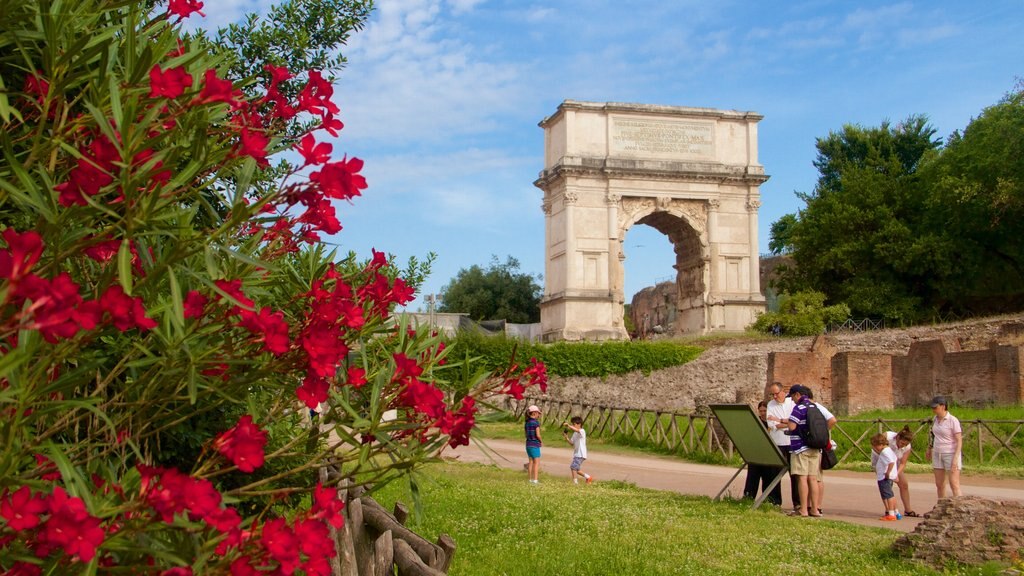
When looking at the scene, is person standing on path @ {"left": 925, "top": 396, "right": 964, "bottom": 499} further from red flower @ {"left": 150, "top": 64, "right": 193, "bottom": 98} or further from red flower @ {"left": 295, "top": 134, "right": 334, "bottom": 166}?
red flower @ {"left": 150, "top": 64, "right": 193, "bottom": 98}

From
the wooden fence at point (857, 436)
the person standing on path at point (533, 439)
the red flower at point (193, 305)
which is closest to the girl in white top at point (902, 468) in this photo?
the person standing on path at point (533, 439)

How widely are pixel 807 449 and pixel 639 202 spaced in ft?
106

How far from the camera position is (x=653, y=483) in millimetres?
15125

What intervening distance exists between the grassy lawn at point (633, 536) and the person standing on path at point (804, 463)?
1.29ft

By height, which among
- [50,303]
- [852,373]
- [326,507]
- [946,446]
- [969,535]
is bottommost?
[969,535]

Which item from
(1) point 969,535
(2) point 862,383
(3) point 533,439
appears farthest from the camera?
(2) point 862,383

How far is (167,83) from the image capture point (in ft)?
6.87

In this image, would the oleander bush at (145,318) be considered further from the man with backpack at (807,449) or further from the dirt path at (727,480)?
the man with backpack at (807,449)

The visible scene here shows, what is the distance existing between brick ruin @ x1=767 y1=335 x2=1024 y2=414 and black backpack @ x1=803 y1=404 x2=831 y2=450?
15.7 meters

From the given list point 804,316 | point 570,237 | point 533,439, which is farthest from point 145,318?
point 570,237

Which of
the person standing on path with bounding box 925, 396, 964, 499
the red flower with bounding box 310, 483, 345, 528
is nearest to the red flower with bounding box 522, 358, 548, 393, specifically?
the red flower with bounding box 310, 483, 345, 528

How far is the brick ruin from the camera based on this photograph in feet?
79.7

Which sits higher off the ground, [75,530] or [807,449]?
[75,530]

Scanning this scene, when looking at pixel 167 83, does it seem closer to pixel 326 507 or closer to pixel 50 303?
pixel 50 303
